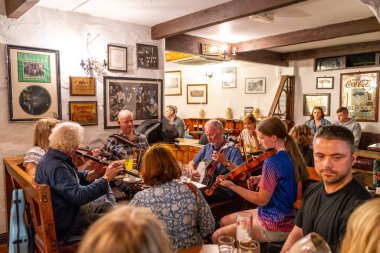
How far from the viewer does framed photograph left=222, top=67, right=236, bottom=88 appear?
9.39 m

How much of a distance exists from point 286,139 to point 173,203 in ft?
3.61

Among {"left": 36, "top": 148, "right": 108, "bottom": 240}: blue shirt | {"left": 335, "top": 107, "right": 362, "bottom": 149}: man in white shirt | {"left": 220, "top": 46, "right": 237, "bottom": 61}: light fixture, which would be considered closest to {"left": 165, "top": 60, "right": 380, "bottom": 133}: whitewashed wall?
{"left": 335, "top": 107, "right": 362, "bottom": 149}: man in white shirt

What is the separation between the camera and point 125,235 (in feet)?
2.12

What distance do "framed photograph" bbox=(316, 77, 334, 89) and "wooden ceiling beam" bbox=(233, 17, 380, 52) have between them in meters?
2.86

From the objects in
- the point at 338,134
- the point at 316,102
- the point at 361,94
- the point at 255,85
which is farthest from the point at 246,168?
the point at 255,85

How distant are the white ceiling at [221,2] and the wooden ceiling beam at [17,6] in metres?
0.37

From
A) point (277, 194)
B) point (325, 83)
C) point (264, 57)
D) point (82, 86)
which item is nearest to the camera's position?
point (277, 194)

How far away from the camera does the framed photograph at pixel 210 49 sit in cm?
563

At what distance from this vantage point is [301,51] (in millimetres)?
7754

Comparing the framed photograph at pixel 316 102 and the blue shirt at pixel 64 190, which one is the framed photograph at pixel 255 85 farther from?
the blue shirt at pixel 64 190

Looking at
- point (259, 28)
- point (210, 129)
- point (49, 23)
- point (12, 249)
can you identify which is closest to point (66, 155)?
point (12, 249)

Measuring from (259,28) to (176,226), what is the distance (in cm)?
407

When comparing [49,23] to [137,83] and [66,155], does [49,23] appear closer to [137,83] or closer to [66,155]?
[137,83]

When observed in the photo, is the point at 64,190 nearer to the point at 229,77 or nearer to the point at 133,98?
the point at 133,98
